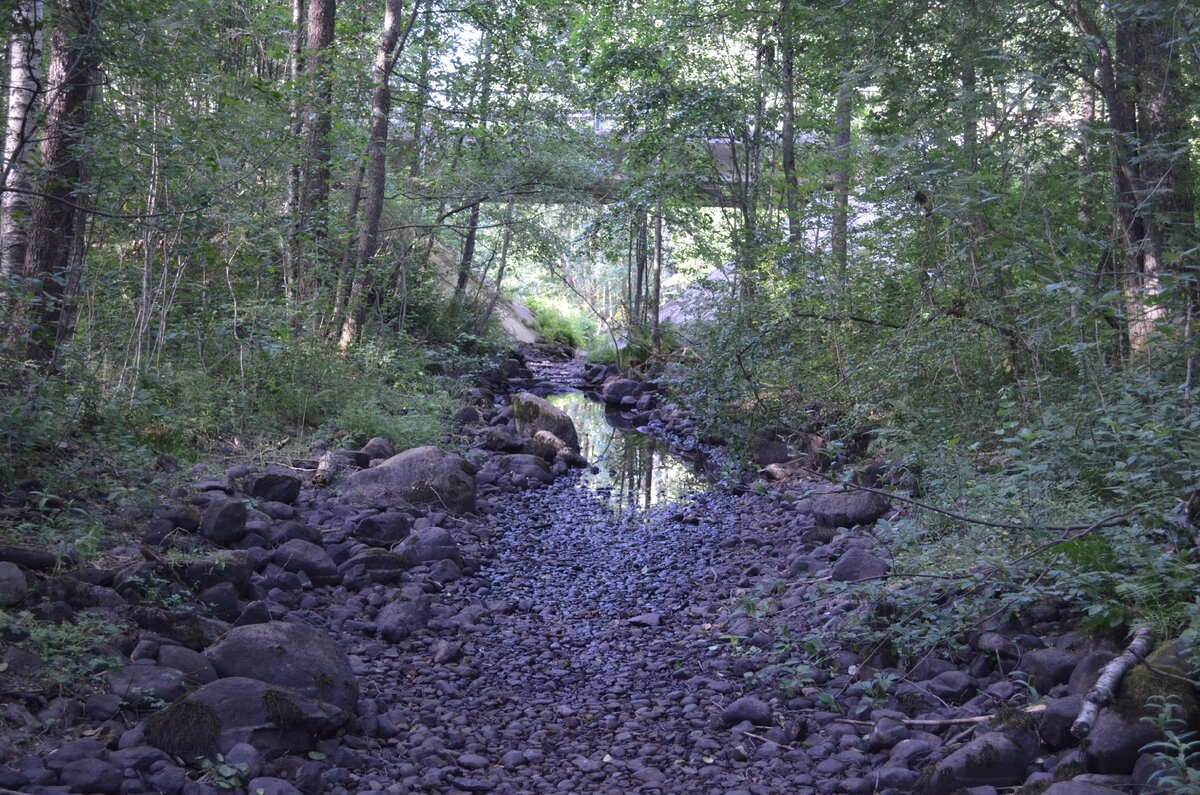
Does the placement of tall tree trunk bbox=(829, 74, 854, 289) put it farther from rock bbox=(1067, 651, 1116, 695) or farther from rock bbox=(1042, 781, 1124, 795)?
rock bbox=(1042, 781, 1124, 795)

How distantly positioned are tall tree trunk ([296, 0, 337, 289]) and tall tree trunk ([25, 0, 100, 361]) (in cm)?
285

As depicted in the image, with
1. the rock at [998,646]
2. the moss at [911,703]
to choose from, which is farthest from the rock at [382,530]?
the rock at [998,646]

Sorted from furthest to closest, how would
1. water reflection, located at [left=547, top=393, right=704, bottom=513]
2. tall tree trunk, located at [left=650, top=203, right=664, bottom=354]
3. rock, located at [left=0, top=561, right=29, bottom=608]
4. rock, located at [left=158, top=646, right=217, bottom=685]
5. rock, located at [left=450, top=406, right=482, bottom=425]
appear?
tall tree trunk, located at [left=650, top=203, right=664, bottom=354]
rock, located at [left=450, top=406, right=482, bottom=425]
water reflection, located at [left=547, top=393, right=704, bottom=513]
rock, located at [left=158, top=646, right=217, bottom=685]
rock, located at [left=0, top=561, right=29, bottom=608]

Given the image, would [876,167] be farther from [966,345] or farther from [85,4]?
[85,4]

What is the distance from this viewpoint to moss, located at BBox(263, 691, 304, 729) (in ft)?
12.0

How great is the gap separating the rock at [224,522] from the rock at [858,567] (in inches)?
141

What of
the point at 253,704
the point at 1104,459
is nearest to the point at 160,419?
the point at 253,704

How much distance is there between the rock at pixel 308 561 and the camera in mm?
5812

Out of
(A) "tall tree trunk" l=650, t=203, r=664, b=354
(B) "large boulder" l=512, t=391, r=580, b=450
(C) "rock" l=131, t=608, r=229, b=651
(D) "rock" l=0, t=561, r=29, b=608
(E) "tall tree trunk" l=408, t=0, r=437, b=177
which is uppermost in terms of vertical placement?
(E) "tall tree trunk" l=408, t=0, r=437, b=177

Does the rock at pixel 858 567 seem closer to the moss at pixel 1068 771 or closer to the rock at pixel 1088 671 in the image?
the rock at pixel 1088 671

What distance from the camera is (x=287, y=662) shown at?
13.4 ft

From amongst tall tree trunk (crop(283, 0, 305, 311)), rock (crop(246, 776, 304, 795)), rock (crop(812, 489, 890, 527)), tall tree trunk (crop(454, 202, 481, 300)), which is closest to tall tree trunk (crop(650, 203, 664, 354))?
tall tree trunk (crop(454, 202, 481, 300))

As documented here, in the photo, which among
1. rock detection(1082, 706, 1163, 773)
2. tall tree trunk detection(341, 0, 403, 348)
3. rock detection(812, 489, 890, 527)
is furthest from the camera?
tall tree trunk detection(341, 0, 403, 348)

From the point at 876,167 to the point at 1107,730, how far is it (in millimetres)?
6952
